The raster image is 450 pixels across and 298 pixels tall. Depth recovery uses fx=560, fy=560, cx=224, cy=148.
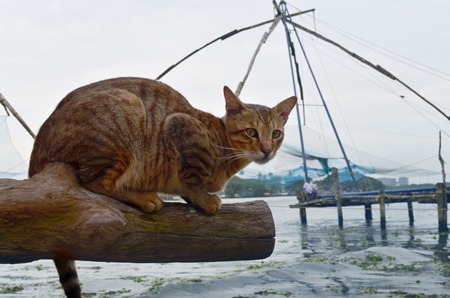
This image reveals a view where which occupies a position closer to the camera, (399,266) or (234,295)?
(234,295)

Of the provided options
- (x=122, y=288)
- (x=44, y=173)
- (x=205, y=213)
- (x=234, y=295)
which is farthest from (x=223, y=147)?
(x=122, y=288)

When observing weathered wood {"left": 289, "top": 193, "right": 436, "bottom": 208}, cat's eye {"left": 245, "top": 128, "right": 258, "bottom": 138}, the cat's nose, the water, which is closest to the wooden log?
the cat's nose

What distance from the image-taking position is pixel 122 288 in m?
11.2

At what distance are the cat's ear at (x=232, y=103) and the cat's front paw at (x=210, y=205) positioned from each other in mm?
643

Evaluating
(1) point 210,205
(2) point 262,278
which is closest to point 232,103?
(1) point 210,205

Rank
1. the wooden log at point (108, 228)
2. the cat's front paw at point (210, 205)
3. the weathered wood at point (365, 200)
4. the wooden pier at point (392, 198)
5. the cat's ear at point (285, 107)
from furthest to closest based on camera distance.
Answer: the weathered wood at point (365, 200) < the wooden pier at point (392, 198) < the cat's ear at point (285, 107) < the cat's front paw at point (210, 205) < the wooden log at point (108, 228)

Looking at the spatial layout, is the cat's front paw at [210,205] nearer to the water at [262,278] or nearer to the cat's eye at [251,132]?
the cat's eye at [251,132]

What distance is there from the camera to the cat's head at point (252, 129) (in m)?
3.65

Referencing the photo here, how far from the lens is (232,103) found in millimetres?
3768

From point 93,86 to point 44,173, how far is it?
0.69 m

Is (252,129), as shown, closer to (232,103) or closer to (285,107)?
(232,103)

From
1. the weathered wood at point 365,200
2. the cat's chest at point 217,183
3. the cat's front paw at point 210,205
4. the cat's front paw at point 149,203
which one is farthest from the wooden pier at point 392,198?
the cat's front paw at point 149,203

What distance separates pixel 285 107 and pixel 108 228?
1689mm

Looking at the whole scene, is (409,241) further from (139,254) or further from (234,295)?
(139,254)
